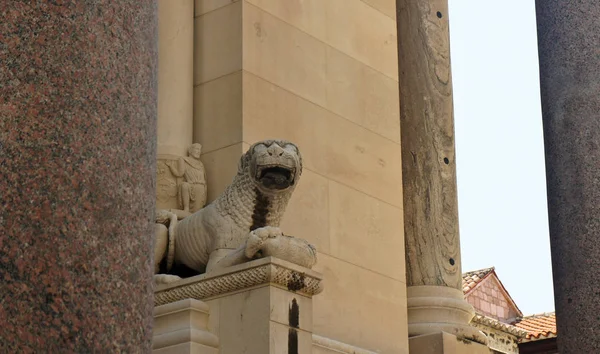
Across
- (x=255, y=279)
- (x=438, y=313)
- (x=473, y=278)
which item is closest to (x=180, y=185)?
(x=255, y=279)

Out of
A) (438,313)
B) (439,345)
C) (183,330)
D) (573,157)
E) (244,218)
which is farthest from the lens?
(438,313)

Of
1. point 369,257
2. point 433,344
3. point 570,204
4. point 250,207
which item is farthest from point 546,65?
point 433,344

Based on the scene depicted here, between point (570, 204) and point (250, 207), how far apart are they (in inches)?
133

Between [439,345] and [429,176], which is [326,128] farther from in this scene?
[439,345]

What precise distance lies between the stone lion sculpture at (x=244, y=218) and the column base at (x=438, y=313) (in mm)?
5334

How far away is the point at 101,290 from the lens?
4.86 metres

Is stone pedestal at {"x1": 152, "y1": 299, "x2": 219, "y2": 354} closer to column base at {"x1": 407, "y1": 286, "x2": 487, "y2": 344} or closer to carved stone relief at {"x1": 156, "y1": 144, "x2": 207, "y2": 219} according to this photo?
carved stone relief at {"x1": 156, "y1": 144, "x2": 207, "y2": 219}

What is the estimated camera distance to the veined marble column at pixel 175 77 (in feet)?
50.4

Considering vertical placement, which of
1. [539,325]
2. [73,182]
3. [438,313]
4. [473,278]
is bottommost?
[73,182]

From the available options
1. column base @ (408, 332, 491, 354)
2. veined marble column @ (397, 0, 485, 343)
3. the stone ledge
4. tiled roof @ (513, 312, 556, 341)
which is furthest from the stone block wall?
tiled roof @ (513, 312, 556, 341)

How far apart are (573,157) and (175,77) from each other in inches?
235

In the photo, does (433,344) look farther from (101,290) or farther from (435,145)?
(101,290)

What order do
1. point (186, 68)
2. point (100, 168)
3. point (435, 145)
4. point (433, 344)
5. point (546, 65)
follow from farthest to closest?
point (435, 145) → point (433, 344) → point (186, 68) → point (546, 65) → point (100, 168)

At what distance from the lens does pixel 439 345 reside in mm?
17297
